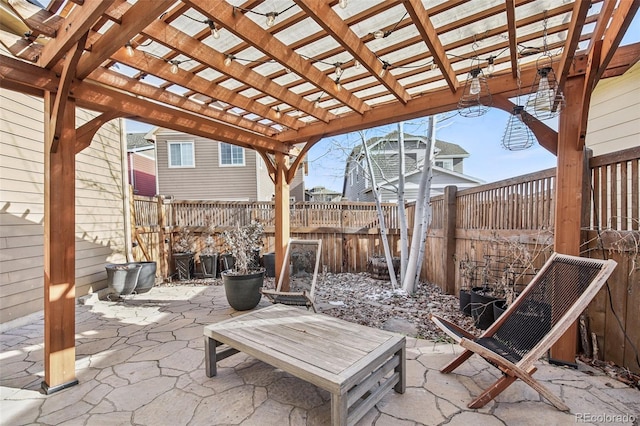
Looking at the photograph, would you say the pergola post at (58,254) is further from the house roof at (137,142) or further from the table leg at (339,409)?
the house roof at (137,142)

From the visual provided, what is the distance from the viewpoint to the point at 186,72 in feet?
9.05

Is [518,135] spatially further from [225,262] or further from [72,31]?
[225,262]

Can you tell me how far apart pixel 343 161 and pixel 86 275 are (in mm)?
5351

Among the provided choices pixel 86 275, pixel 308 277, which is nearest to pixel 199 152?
pixel 86 275

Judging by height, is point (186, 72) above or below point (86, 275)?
above

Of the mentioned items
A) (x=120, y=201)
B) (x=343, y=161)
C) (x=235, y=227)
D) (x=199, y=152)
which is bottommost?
(x=235, y=227)

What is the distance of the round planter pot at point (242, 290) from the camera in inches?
154

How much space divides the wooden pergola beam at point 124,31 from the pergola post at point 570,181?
295cm

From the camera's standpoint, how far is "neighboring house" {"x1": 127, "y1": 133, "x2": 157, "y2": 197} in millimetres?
13602

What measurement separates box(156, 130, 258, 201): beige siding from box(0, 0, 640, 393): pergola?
7.87 m

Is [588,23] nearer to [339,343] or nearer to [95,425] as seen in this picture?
[339,343]

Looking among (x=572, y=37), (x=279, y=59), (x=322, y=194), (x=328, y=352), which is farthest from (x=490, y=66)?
(x=322, y=194)

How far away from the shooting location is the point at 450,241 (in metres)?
4.73

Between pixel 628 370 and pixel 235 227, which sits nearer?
pixel 628 370
